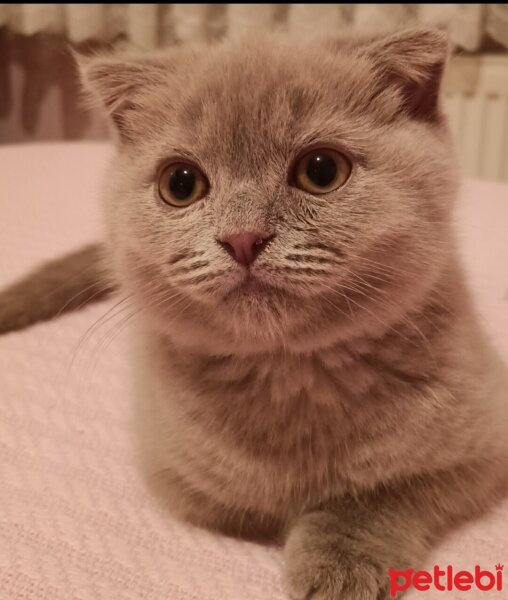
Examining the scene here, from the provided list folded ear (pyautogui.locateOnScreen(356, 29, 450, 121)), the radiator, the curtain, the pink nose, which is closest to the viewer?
the pink nose

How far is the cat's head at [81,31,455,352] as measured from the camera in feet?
2.17

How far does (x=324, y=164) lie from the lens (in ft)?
2.27

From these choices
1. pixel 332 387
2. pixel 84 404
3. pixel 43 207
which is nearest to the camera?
pixel 332 387

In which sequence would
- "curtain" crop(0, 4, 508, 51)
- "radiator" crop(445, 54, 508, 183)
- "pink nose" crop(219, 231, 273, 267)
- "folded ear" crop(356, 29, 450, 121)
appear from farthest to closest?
"radiator" crop(445, 54, 508, 183)
"curtain" crop(0, 4, 508, 51)
"folded ear" crop(356, 29, 450, 121)
"pink nose" crop(219, 231, 273, 267)

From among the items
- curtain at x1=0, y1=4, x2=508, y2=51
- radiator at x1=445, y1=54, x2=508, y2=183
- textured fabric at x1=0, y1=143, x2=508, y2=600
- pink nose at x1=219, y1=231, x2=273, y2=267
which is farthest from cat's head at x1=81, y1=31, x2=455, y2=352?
radiator at x1=445, y1=54, x2=508, y2=183

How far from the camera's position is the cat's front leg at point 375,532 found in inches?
27.3

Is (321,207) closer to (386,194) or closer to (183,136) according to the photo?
(386,194)

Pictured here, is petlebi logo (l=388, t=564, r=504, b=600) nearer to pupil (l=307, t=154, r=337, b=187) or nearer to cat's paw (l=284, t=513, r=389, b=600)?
cat's paw (l=284, t=513, r=389, b=600)

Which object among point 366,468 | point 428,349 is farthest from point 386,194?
point 366,468

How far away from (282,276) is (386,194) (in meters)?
0.14

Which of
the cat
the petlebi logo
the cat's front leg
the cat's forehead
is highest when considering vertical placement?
the cat's forehead

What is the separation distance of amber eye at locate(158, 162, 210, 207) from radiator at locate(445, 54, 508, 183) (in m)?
1.59

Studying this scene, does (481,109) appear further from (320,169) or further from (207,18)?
(320,169)

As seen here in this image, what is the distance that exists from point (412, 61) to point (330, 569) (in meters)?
0.54
